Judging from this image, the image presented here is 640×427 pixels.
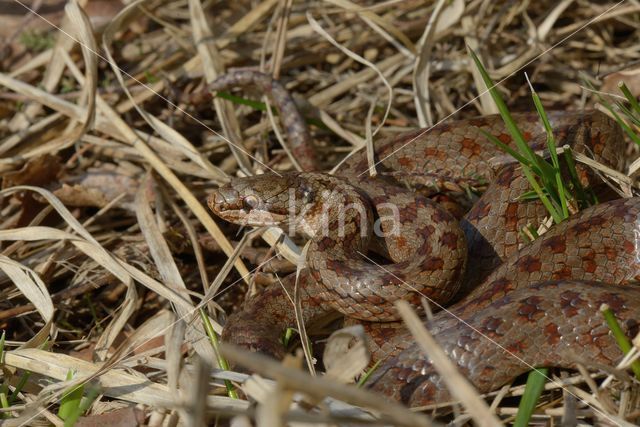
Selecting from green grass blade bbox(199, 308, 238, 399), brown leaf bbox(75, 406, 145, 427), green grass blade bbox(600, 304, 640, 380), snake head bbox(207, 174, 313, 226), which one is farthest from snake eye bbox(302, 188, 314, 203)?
green grass blade bbox(600, 304, 640, 380)

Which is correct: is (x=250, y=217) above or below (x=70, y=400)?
above

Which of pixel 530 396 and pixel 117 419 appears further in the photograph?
pixel 117 419

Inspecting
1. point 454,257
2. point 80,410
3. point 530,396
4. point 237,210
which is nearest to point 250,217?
point 237,210

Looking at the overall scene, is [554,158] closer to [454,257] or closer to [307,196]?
[454,257]

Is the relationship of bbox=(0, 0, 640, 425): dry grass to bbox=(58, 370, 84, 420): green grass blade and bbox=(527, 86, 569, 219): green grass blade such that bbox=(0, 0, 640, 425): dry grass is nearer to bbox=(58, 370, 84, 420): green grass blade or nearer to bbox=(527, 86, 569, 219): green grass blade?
bbox=(58, 370, 84, 420): green grass blade

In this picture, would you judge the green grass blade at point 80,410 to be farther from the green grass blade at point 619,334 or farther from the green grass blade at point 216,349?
the green grass blade at point 619,334

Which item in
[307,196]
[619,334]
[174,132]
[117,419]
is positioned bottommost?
[117,419]

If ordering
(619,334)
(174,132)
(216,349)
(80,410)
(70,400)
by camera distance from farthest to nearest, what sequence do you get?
(174,132)
(216,349)
(70,400)
(80,410)
(619,334)

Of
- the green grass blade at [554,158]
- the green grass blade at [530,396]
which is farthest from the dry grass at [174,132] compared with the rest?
the green grass blade at [554,158]

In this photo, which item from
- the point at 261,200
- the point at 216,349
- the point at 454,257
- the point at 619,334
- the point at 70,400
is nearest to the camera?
the point at 619,334
